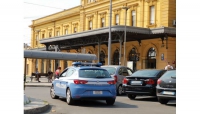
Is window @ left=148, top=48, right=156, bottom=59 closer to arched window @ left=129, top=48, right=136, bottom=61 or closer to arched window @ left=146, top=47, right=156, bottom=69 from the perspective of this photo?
arched window @ left=146, top=47, right=156, bottom=69

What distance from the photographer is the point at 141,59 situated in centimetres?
3747

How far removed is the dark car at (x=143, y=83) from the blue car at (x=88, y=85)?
2457mm

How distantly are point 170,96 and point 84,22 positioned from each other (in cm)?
3730

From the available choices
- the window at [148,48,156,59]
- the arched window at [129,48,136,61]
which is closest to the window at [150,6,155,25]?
the window at [148,48,156,59]

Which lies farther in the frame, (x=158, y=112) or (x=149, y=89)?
(x=149, y=89)

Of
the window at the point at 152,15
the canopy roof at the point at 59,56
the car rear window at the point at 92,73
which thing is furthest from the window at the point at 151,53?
the car rear window at the point at 92,73

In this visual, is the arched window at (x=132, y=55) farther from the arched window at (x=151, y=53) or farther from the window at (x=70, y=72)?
the window at (x=70, y=72)

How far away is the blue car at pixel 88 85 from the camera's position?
40.6 feet

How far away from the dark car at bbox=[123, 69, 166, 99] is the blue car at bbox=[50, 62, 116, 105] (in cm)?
246

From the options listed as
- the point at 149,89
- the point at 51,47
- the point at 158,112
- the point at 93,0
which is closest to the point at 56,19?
the point at 51,47

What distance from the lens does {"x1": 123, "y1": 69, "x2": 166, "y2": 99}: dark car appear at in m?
15.1

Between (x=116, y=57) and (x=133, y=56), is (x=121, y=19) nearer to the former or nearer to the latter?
(x=116, y=57)
